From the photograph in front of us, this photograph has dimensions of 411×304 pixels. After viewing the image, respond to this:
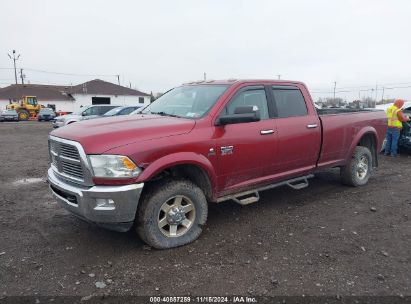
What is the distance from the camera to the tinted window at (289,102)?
5.09 m

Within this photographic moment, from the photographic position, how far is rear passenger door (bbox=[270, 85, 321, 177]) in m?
4.96

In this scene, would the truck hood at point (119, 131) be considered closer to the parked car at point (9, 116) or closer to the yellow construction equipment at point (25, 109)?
the parked car at point (9, 116)

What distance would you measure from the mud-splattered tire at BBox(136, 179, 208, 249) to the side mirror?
0.85 meters

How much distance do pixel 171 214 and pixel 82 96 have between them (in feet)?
172

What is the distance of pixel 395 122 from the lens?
32.3ft

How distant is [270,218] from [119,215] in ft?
7.63

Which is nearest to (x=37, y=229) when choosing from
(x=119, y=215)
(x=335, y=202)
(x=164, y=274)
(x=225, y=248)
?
(x=119, y=215)

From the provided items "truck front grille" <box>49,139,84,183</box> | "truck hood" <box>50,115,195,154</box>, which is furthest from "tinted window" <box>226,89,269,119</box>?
"truck front grille" <box>49,139,84,183</box>

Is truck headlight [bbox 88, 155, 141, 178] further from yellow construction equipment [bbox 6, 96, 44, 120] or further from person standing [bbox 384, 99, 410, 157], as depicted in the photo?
yellow construction equipment [bbox 6, 96, 44, 120]

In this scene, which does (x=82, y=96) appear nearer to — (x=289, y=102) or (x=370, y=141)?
(x=370, y=141)

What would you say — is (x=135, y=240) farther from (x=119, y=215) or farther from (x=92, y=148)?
(x=92, y=148)

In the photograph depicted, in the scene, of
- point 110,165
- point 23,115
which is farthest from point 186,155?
point 23,115

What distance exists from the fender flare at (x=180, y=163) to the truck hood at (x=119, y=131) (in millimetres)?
259

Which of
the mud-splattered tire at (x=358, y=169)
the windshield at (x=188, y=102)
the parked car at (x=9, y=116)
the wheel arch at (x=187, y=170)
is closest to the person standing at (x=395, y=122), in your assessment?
the mud-splattered tire at (x=358, y=169)
